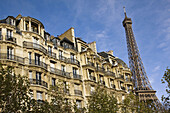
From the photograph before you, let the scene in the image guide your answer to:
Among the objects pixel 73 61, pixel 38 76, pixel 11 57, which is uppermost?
pixel 73 61

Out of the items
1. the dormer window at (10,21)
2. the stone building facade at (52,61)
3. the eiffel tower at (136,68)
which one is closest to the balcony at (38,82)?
the stone building facade at (52,61)

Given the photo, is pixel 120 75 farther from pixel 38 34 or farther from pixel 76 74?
pixel 38 34

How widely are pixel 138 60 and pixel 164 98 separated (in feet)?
212

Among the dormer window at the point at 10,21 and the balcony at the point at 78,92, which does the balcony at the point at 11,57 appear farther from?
the balcony at the point at 78,92

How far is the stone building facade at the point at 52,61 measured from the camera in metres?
27.0

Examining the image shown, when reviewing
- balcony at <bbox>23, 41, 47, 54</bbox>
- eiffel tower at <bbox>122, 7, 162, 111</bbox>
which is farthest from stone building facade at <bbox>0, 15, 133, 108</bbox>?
eiffel tower at <bbox>122, 7, 162, 111</bbox>

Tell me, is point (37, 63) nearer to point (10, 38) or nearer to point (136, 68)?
point (10, 38)

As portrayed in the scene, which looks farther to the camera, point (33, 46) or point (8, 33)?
point (33, 46)

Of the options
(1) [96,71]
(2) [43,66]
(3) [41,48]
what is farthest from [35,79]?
(1) [96,71]

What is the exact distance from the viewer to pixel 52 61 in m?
31.8

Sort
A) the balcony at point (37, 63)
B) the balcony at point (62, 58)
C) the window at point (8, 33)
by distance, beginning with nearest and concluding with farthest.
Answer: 1. the window at point (8, 33)
2. the balcony at point (37, 63)
3. the balcony at point (62, 58)

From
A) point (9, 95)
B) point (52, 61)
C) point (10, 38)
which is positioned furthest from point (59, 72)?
point (9, 95)

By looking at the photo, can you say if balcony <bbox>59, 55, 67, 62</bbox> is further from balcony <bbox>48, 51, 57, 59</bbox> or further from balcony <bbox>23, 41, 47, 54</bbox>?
balcony <bbox>23, 41, 47, 54</bbox>

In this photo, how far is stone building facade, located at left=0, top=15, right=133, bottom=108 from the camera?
27.0 meters
